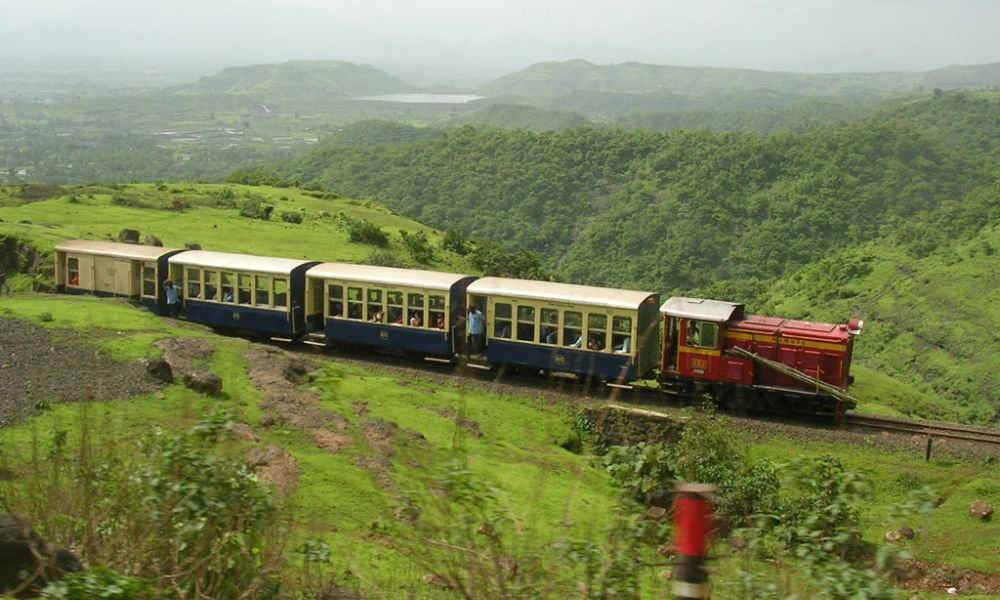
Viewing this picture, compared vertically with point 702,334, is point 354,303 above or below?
below

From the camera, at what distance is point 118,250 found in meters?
26.6

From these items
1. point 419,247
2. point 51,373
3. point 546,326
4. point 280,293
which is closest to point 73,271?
point 280,293

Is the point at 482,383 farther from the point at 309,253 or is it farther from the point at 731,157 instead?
the point at 731,157

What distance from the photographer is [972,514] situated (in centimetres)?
1617

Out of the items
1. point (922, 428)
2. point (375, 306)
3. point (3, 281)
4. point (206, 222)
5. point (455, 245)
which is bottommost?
point (455, 245)

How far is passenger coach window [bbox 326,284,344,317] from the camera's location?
23.3 meters

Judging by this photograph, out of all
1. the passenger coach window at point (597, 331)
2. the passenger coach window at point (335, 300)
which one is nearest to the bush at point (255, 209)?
the passenger coach window at point (335, 300)

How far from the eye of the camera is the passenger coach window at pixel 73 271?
27141 millimetres

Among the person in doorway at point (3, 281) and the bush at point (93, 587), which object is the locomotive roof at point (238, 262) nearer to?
the person in doorway at point (3, 281)

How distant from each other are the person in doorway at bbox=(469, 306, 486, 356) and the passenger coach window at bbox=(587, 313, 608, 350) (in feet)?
8.22

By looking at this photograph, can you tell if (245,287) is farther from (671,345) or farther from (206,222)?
(206,222)

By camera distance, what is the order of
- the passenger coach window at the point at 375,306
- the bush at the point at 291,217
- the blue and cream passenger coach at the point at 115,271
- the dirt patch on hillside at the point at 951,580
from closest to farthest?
the dirt patch on hillside at the point at 951,580 < the passenger coach window at the point at 375,306 < the blue and cream passenger coach at the point at 115,271 < the bush at the point at 291,217

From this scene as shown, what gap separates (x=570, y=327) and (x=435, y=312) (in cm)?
328

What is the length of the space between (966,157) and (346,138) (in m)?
77.3
